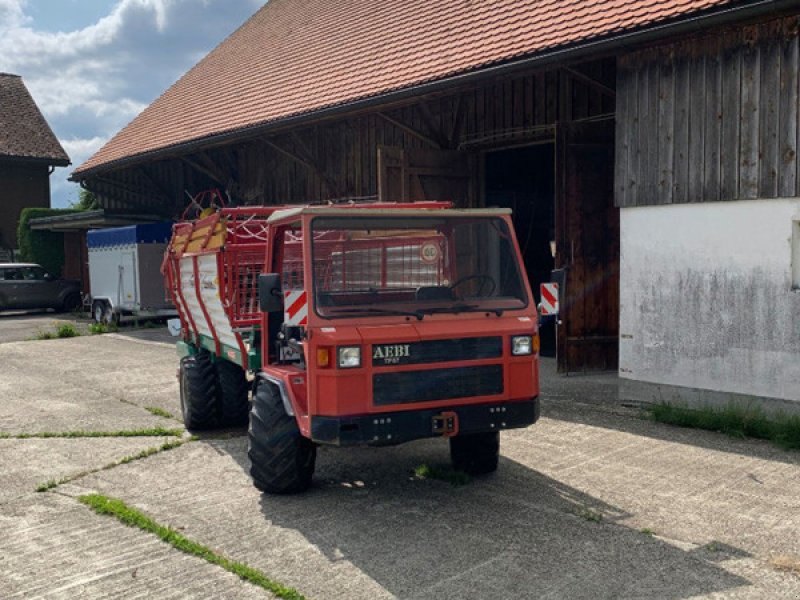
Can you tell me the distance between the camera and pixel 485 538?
16.5 ft

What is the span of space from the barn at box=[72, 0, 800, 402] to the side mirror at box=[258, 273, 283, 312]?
198 centimetres

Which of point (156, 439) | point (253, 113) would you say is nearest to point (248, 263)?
point (156, 439)

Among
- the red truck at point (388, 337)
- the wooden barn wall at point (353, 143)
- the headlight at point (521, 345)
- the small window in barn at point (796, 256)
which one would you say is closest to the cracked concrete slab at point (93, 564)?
the red truck at point (388, 337)

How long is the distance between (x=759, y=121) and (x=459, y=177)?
566cm

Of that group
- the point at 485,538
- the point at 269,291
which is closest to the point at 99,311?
the point at 269,291

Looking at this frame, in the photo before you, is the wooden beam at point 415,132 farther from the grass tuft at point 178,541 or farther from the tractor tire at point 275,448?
the grass tuft at point 178,541

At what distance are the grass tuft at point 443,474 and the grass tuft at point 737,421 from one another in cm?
280

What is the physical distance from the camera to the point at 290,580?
14.7 ft

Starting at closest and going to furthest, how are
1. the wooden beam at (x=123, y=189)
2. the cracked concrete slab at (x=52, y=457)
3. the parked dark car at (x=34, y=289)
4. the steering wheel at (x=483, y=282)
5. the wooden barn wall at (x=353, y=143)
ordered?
the steering wheel at (x=483, y=282), the cracked concrete slab at (x=52, y=457), the wooden barn wall at (x=353, y=143), the wooden beam at (x=123, y=189), the parked dark car at (x=34, y=289)

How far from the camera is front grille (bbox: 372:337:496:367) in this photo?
17.2ft

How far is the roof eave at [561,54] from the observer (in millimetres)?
7480

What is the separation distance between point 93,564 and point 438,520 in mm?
2148

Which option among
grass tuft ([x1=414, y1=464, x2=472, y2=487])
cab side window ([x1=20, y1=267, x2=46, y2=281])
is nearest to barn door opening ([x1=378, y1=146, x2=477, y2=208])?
grass tuft ([x1=414, y1=464, x2=472, y2=487])

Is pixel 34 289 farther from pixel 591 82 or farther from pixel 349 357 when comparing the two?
pixel 349 357
